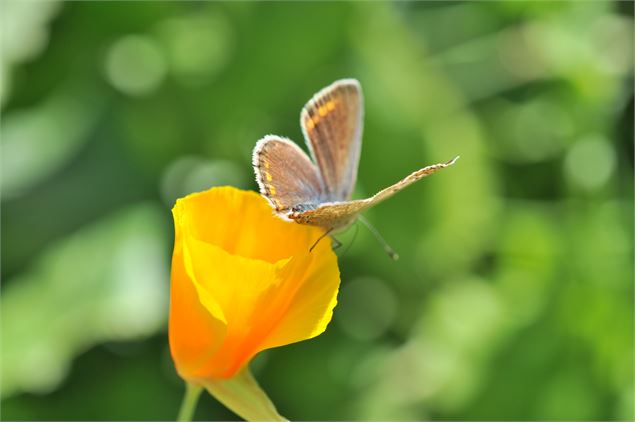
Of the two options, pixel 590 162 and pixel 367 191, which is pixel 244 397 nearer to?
pixel 367 191

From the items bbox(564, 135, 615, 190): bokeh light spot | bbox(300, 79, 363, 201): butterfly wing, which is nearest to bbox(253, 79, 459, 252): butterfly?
bbox(300, 79, 363, 201): butterfly wing

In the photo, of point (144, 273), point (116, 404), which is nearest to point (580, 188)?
point (144, 273)

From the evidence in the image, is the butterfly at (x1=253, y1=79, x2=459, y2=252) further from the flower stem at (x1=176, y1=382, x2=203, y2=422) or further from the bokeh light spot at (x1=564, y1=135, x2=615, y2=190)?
the bokeh light spot at (x1=564, y1=135, x2=615, y2=190)

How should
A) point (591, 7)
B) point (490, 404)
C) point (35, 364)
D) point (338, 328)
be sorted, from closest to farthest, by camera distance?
point (35, 364) < point (490, 404) < point (338, 328) < point (591, 7)

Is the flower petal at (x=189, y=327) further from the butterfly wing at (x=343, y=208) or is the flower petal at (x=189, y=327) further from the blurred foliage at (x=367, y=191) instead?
the blurred foliage at (x=367, y=191)

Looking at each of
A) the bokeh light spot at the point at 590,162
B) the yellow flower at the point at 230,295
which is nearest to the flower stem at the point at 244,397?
the yellow flower at the point at 230,295

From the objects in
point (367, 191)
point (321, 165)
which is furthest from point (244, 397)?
point (367, 191)

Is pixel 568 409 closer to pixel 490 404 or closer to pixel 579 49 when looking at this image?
pixel 490 404
